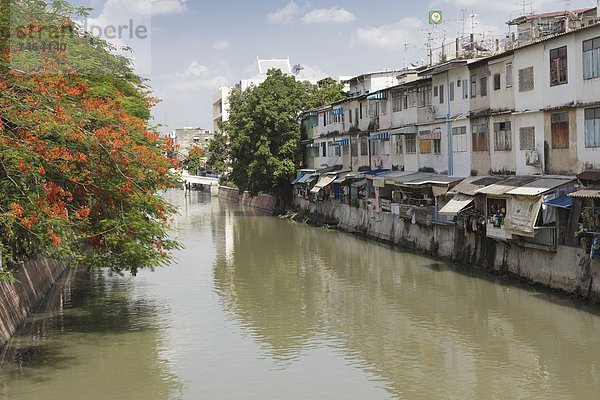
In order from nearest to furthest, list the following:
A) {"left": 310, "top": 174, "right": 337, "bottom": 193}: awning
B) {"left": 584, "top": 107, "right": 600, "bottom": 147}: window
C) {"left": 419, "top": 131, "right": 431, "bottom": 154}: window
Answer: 1. {"left": 584, "top": 107, "right": 600, "bottom": 147}: window
2. {"left": 419, "top": 131, "right": 431, "bottom": 154}: window
3. {"left": 310, "top": 174, "right": 337, "bottom": 193}: awning

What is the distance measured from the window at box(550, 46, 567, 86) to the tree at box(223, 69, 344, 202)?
1196 inches

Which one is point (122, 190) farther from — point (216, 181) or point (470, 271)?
point (216, 181)

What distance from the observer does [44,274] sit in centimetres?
2658

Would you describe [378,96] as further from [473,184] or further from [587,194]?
[587,194]

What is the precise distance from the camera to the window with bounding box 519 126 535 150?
89.6 ft

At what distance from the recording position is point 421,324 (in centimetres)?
2142

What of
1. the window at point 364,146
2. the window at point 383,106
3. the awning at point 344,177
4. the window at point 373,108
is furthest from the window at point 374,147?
the window at point 383,106

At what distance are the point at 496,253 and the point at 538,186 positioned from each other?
11.9ft

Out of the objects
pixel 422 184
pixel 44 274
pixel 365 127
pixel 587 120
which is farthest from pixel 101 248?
pixel 365 127

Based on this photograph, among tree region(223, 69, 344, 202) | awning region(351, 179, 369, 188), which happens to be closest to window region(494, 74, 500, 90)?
awning region(351, 179, 369, 188)

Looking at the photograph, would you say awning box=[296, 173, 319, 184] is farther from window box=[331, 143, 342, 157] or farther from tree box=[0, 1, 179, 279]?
tree box=[0, 1, 179, 279]

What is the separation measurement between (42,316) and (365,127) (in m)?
27.7

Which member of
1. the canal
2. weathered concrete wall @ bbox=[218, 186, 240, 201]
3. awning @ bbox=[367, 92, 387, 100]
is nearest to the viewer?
the canal

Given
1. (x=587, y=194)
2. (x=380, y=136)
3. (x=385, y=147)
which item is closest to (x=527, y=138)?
(x=587, y=194)
